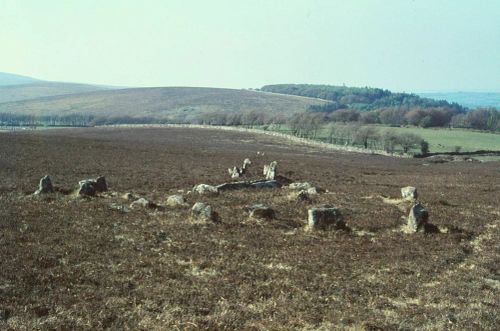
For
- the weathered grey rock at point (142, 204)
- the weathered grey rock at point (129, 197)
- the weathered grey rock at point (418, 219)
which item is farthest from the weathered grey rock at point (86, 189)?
the weathered grey rock at point (418, 219)

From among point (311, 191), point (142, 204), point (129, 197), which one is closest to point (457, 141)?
point (311, 191)

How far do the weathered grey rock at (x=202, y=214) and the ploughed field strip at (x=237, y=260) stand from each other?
7cm

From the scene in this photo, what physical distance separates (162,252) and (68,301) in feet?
19.8

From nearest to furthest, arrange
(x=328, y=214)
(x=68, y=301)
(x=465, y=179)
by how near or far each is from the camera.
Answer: (x=68, y=301) < (x=328, y=214) < (x=465, y=179)

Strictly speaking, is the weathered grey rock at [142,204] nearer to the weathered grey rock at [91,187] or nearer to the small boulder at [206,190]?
the weathered grey rock at [91,187]

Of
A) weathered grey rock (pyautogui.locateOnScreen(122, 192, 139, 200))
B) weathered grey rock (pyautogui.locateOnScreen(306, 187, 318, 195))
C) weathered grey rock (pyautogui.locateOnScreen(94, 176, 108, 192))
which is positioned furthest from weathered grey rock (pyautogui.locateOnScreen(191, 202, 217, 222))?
weathered grey rock (pyautogui.locateOnScreen(306, 187, 318, 195))

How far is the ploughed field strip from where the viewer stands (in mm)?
12953

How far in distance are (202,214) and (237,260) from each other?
278 inches

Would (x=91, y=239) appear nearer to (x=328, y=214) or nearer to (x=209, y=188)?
(x=328, y=214)

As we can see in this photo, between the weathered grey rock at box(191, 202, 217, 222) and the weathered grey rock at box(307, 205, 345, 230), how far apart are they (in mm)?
5116

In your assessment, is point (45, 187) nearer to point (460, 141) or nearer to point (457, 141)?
point (457, 141)

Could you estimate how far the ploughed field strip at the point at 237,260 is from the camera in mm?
12953

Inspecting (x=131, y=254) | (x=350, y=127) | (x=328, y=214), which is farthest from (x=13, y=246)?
(x=350, y=127)

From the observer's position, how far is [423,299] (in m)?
14.9
